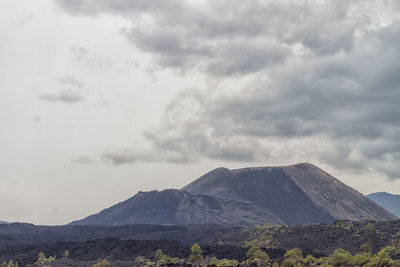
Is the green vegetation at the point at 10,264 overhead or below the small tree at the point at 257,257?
overhead

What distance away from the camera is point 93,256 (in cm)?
18012

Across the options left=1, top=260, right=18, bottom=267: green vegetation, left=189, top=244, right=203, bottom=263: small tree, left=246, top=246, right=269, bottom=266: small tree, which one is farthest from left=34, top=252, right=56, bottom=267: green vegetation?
left=246, top=246, right=269, bottom=266: small tree

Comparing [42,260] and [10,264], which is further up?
[42,260]

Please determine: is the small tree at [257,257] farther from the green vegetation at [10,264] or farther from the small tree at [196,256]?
the green vegetation at [10,264]

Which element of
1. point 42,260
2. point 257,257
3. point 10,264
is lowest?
point 257,257

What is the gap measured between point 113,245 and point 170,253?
98.2 ft

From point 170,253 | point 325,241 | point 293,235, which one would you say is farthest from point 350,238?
point 170,253

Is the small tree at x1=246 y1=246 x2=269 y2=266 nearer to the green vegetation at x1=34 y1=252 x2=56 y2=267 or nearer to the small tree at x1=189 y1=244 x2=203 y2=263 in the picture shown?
the small tree at x1=189 y1=244 x2=203 y2=263

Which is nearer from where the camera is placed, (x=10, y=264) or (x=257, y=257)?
(x=257, y=257)

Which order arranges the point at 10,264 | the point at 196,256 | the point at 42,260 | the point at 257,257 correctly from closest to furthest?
1. the point at 257,257
2. the point at 196,256
3. the point at 10,264
4. the point at 42,260

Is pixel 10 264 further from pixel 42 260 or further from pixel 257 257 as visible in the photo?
pixel 257 257

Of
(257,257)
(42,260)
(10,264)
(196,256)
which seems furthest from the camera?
(42,260)

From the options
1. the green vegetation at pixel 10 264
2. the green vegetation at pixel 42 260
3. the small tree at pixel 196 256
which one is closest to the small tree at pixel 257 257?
the small tree at pixel 196 256

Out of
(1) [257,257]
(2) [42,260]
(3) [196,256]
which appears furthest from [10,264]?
(1) [257,257]
